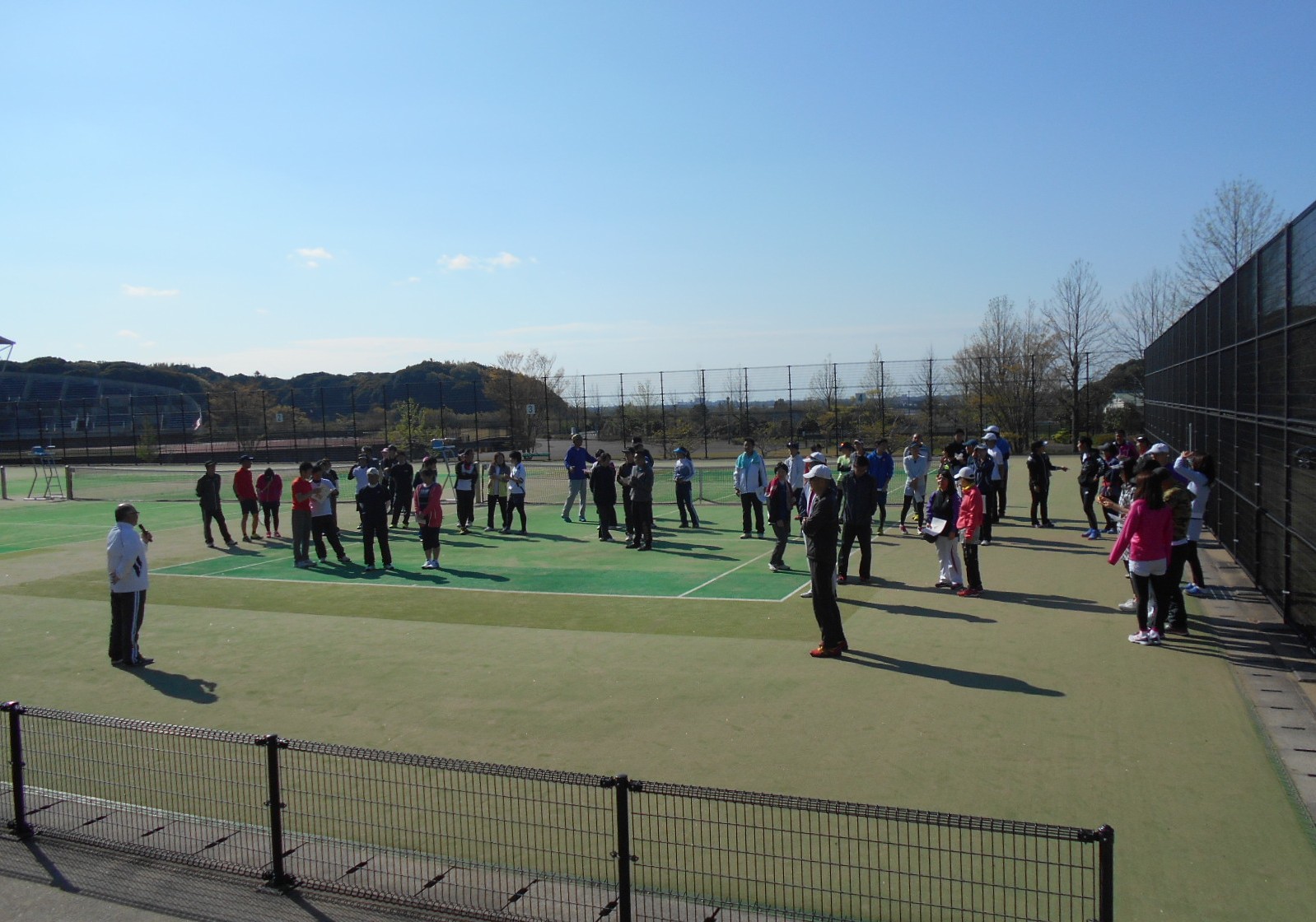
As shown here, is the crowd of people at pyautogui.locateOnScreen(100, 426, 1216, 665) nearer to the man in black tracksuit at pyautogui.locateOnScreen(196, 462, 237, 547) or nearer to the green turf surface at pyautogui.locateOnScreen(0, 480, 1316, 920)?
the man in black tracksuit at pyautogui.locateOnScreen(196, 462, 237, 547)

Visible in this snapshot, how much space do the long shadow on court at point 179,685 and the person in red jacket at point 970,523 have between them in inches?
338

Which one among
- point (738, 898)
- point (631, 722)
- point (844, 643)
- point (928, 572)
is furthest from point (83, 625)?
point (928, 572)

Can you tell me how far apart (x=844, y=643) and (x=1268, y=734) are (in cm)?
362

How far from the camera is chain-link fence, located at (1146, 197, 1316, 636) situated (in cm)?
922

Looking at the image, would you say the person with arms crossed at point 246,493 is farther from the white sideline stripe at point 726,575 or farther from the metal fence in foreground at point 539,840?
the metal fence in foreground at point 539,840

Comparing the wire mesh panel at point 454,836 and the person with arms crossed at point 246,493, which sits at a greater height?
the person with arms crossed at point 246,493

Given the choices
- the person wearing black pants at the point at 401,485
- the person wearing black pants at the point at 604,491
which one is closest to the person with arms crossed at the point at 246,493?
the person wearing black pants at the point at 401,485

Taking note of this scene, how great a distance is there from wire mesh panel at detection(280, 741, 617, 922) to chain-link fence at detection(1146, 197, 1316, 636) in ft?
24.6

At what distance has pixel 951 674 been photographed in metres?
8.77

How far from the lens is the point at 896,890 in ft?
16.4

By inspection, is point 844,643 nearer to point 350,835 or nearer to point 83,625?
point 350,835

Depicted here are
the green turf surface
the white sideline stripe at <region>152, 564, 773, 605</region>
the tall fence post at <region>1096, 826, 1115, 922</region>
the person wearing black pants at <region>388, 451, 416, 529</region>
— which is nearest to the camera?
the tall fence post at <region>1096, 826, 1115, 922</region>

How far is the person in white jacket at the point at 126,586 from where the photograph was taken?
9.77m

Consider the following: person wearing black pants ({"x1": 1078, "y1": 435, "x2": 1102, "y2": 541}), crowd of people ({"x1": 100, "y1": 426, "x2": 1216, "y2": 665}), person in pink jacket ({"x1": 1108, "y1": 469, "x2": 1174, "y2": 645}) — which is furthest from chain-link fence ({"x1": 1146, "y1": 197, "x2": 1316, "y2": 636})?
person wearing black pants ({"x1": 1078, "y1": 435, "x2": 1102, "y2": 541})
